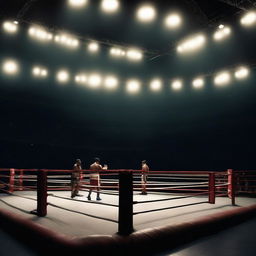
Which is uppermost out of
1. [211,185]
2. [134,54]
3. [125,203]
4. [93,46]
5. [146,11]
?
[146,11]

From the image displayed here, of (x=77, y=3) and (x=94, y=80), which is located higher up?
(x=77, y=3)

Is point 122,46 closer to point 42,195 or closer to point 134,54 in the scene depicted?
point 134,54

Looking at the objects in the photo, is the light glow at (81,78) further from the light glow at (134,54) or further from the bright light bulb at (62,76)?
the light glow at (134,54)

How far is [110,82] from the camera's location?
50.3ft

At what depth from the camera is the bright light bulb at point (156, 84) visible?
15648mm

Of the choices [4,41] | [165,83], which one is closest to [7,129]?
[4,41]

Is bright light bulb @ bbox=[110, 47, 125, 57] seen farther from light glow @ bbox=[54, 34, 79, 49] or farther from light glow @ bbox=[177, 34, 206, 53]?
light glow @ bbox=[177, 34, 206, 53]

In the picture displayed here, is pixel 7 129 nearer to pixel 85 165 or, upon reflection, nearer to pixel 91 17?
pixel 85 165

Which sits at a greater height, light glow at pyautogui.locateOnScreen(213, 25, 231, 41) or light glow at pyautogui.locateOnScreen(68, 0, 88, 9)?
light glow at pyautogui.locateOnScreen(68, 0, 88, 9)

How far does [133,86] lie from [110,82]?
1.55 meters

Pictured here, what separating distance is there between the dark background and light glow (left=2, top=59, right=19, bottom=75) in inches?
12.7

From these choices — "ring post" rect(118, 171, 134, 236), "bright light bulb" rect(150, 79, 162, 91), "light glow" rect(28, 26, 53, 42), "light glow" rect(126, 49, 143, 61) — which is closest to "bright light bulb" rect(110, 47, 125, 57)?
"light glow" rect(126, 49, 143, 61)

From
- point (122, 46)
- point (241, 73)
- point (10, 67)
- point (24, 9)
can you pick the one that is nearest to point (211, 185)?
point (241, 73)

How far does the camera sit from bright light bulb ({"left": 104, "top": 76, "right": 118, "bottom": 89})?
15.3 metres
